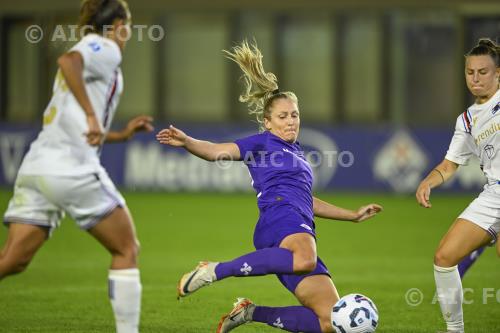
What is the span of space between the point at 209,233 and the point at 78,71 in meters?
7.73

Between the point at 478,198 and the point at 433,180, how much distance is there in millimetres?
327

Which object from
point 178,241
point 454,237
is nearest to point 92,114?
point 454,237

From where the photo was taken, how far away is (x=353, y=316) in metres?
5.54

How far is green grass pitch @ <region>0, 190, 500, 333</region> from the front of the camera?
700 cm

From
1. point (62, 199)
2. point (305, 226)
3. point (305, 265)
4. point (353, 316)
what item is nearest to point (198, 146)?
point (305, 226)

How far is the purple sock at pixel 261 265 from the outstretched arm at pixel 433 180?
115cm

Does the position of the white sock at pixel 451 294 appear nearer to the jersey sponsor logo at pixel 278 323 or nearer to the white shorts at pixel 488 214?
the white shorts at pixel 488 214

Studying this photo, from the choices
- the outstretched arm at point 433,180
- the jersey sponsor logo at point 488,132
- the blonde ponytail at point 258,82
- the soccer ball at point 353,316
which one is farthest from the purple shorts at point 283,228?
the jersey sponsor logo at point 488,132

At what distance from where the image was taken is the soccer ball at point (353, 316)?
18.1 ft

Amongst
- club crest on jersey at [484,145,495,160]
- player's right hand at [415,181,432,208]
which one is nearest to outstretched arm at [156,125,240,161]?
player's right hand at [415,181,432,208]

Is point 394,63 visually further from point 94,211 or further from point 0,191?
point 94,211

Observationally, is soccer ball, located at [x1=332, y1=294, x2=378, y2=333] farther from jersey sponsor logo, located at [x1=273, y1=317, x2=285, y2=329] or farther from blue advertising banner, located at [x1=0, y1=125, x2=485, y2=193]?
blue advertising banner, located at [x1=0, y1=125, x2=485, y2=193]

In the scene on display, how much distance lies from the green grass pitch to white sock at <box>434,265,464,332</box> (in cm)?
38

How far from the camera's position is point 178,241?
11930 mm
